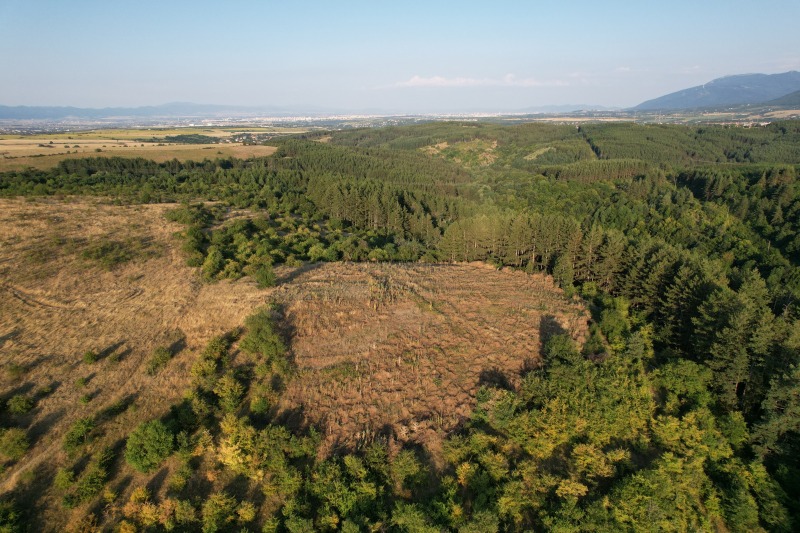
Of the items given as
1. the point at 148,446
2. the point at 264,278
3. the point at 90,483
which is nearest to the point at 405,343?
the point at 264,278

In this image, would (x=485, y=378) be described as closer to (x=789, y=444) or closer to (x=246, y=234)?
(x=789, y=444)

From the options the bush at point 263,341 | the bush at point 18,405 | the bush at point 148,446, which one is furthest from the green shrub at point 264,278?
the bush at point 18,405

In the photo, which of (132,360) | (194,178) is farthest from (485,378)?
(194,178)

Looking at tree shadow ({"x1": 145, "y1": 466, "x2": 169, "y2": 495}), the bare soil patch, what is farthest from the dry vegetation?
tree shadow ({"x1": 145, "y1": 466, "x2": 169, "y2": 495})

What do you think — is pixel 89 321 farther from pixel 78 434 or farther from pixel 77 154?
pixel 77 154

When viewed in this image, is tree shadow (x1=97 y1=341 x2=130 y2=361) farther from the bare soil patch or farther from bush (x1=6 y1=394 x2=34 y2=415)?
the bare soil patch

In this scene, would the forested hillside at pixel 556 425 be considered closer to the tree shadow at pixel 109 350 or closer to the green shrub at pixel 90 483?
the green shrub at pixel 90 483
